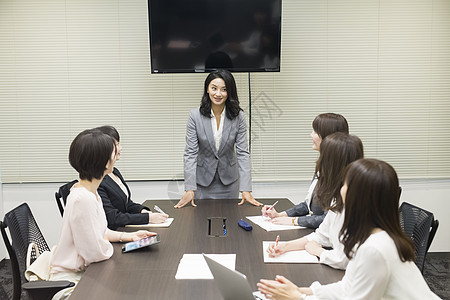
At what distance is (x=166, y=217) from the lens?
8.96ft

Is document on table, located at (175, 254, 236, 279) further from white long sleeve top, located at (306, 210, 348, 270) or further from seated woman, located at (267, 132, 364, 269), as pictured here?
white long sleeve top, located at (306, 210, 348, 270)

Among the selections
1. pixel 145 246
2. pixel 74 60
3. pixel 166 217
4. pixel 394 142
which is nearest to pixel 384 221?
pixel 145 246

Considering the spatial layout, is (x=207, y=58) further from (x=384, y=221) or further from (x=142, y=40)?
(x=384, y=221)

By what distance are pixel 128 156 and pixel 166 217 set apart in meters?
1.75

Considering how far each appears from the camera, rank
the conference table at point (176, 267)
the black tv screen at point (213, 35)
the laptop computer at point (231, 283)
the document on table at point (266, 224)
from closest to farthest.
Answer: the laptop computer at point (231, 283)
the conference table at point (176, 267)
the document on table at point (266, 224)
the black tv screen at point (213, 35)

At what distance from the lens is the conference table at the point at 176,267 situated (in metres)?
1.67

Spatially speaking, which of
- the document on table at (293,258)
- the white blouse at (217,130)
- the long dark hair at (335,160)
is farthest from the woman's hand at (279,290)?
the white blouse at (217,130)

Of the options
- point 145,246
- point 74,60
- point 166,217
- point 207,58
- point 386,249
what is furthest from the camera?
point 74,60

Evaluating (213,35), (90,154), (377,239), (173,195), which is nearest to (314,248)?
(377,239)

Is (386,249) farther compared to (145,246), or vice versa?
(145,246)

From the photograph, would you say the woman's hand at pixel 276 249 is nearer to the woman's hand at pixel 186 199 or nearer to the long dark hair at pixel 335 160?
the long dark hair at pixel 335 160

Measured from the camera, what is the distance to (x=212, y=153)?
11.4 feet

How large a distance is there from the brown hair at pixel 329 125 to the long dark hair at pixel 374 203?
1160 mm

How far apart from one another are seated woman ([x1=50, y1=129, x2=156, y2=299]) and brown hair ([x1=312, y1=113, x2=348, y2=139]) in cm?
116
